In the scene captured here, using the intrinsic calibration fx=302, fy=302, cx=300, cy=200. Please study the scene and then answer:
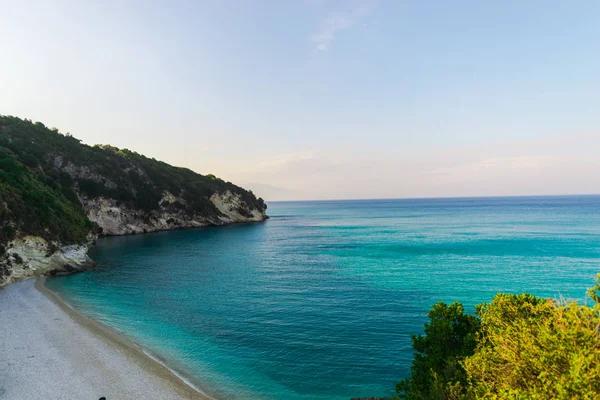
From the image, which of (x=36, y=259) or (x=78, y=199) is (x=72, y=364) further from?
(x=78, y=199)

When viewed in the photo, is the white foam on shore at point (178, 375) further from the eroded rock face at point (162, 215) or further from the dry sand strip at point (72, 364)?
the eroded rock face at point (162, 215)

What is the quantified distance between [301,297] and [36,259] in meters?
40.3

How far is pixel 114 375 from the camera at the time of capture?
19.5 m

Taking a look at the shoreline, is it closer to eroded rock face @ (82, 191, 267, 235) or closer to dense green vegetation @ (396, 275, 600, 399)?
dense green vegetation @ (396, 275, 600, 399)

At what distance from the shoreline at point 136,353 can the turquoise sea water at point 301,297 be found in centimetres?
71

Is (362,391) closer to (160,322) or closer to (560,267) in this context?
(160,322)

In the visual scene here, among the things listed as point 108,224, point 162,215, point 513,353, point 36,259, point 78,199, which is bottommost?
point 36,259

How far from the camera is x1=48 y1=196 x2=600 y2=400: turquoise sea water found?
2053 cm

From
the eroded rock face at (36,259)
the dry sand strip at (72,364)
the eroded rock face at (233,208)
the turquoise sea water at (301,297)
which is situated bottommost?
the turquoise sea water at (301,297)

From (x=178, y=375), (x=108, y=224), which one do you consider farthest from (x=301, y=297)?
(x=108, y=224)

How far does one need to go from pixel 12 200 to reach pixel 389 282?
5563 cm

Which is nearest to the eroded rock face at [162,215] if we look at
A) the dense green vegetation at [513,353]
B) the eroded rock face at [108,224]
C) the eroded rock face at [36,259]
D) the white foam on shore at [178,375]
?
the eroded rock face at [108,224]

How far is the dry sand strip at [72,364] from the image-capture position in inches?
696

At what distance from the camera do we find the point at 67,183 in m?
88.5
